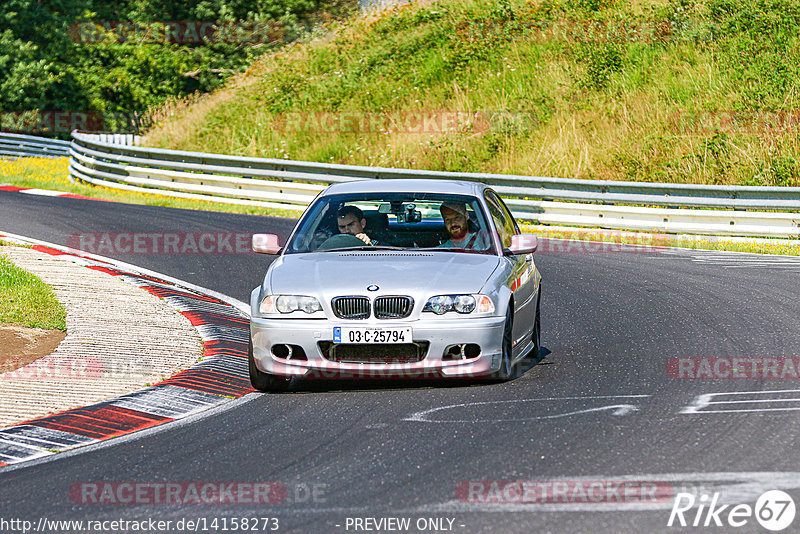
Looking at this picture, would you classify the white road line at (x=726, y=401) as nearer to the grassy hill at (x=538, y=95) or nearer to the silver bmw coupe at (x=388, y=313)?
the silver bmw coupe at (x=388, y=313)

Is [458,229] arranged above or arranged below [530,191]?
above

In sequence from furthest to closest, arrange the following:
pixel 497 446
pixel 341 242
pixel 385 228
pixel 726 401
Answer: pixel 385 228
pixel 341 242
pixel 726 401
pixel 497 446

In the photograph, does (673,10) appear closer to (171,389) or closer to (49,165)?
(49,165)

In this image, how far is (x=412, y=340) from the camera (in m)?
8.01

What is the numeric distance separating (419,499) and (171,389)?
→ 3.46 metres

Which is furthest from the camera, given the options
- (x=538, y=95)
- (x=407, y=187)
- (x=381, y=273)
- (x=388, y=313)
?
(x=538, y=95)

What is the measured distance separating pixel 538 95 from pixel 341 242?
69.5 feet

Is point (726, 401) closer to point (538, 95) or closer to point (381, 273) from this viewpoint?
point (381, 273)

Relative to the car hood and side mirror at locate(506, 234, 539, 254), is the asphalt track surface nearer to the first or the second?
the car hood

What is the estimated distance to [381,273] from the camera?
328 inches

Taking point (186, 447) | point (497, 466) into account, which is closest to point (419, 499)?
point (497, 466)

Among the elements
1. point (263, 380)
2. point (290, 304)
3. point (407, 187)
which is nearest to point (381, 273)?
point (290, 304)

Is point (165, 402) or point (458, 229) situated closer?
point (165, 402)

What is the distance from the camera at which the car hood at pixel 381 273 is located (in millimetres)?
8156
